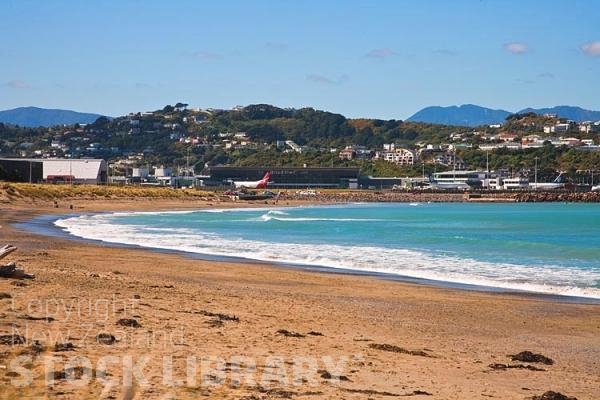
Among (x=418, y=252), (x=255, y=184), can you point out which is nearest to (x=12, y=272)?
(x=418, y=252)

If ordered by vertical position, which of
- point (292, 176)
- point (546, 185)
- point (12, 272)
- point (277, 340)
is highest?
point (292, 176)

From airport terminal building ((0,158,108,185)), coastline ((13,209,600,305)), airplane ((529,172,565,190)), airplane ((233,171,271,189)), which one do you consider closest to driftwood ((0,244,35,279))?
coastline ((13,209,600,305))

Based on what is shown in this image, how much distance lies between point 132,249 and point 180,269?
639cm

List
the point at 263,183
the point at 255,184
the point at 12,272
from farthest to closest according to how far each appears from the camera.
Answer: the point at 255,184 < the point at 263,183 < the point at 12,272

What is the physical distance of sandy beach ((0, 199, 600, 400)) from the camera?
6805 millimetres

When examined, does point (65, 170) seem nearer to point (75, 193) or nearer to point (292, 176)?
point (75, 193)

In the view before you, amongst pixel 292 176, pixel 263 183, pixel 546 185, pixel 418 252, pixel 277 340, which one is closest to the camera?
pixel 277 340

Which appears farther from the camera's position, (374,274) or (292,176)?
(292,176)

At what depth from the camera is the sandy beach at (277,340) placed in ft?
22.3

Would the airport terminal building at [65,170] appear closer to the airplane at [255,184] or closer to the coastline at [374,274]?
the airplane at [255,184]

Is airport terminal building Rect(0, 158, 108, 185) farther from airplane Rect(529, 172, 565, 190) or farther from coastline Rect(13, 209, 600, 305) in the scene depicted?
airplane Rect(529, 172, 565, 190)

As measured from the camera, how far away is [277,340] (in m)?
9.15

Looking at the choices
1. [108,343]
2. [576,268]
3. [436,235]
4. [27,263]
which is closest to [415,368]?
[108,343]

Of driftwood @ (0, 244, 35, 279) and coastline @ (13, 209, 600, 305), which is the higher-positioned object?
driftwood @ (0, 244, 35, 279)
